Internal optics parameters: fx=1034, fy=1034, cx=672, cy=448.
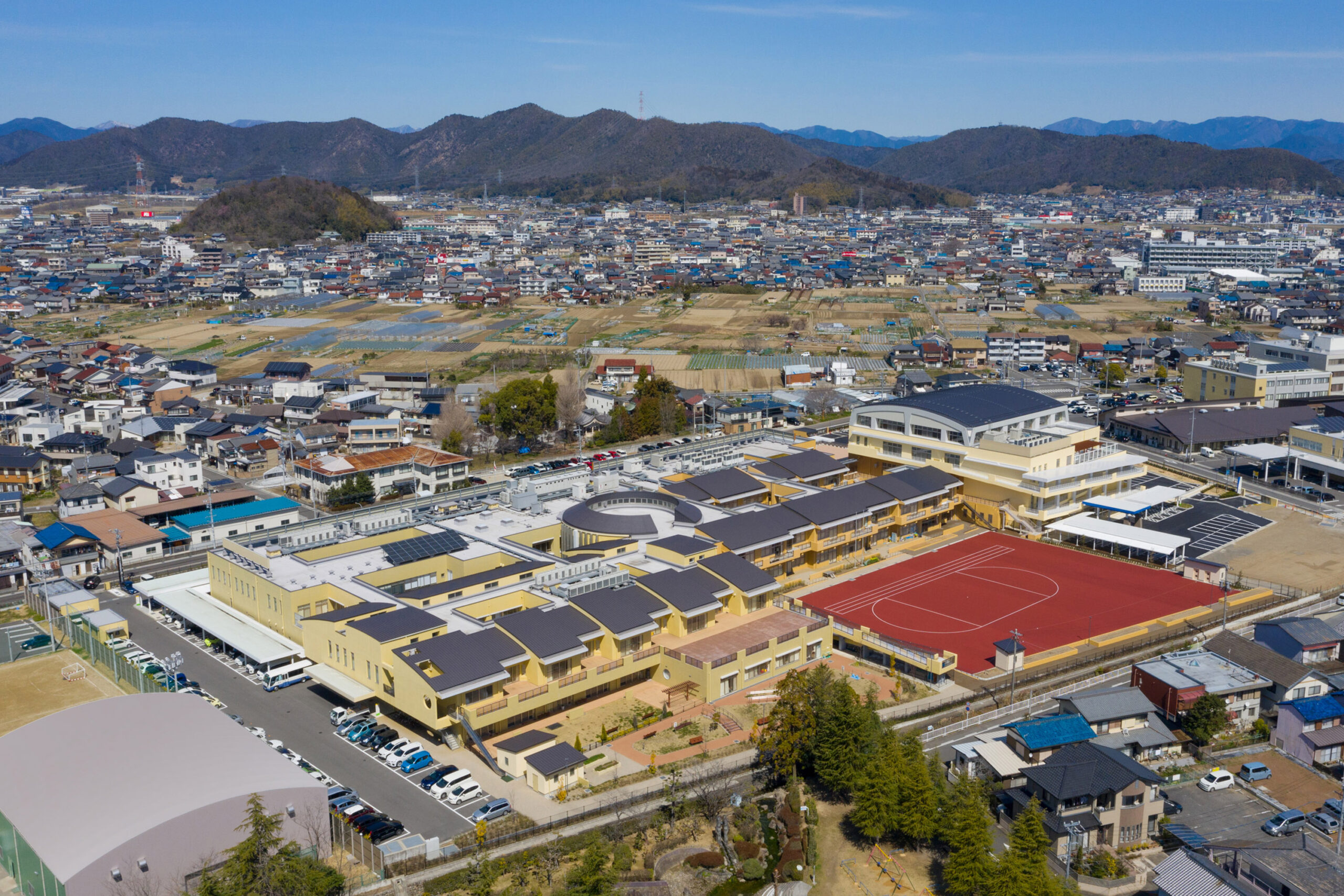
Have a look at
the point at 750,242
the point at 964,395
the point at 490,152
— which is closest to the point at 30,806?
the point at 964,395

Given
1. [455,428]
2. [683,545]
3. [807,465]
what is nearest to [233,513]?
[455,428]

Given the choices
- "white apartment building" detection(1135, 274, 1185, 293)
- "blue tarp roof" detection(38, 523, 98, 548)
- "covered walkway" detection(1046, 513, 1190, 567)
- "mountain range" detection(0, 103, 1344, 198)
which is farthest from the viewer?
"mountain range" detection(0, 103, 1344, 198)

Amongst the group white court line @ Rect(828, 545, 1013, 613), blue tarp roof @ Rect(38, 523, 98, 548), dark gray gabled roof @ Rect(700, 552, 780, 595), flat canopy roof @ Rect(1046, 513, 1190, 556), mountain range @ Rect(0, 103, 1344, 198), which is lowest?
white court line @ Rect(828, 545, 1013, 613)

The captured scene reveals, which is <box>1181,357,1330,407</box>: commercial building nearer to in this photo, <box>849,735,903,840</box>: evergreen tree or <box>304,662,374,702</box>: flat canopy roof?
<box>849,735,903,840</box>: evergreen tree

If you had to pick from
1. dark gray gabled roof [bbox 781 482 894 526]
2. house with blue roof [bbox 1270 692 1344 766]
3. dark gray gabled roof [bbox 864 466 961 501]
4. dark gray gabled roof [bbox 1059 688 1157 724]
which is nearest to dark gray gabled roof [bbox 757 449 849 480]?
dark gray gabled roof [bbox 864 466 961 501]

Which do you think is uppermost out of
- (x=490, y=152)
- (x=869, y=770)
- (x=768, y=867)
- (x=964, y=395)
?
(x=490, y=152)

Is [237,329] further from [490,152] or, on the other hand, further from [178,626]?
[490,152]

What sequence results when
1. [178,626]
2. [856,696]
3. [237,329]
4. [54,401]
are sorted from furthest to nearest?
[237,329]
[54,401]
[178,626]
[856,696]
